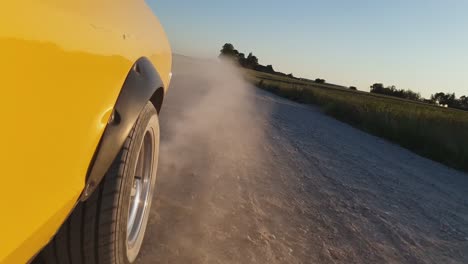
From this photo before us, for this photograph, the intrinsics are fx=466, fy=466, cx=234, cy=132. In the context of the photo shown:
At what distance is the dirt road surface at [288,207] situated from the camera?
10.0 ft

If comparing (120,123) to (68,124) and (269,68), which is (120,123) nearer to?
(68,124)

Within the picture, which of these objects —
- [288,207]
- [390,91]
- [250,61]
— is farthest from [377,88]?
[288,207]

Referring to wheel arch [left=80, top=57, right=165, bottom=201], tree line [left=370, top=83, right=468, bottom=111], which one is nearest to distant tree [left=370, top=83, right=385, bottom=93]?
tree line [left=370, top=83, right=468, bottom=111]

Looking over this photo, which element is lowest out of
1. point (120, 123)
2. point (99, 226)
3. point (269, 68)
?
point (269, 68)

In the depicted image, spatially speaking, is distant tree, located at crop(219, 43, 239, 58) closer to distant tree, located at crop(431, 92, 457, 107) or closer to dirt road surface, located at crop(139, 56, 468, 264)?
distant tree, located at crop(431, 92, 457, 107)

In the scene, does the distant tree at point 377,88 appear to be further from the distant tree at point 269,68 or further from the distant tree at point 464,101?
the distant tree at point 269,68

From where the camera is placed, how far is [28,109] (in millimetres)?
1129

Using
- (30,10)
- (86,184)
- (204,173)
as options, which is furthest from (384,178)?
(30,10)

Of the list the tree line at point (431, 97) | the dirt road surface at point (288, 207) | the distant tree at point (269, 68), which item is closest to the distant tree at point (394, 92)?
the tree line at point (431, 97)

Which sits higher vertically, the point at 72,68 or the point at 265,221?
the point at 72,68

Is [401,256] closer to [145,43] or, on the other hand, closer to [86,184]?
[145,43]

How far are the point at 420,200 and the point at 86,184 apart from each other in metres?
4.62

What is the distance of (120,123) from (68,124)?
1.11 ft

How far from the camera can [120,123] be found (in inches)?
65.0
